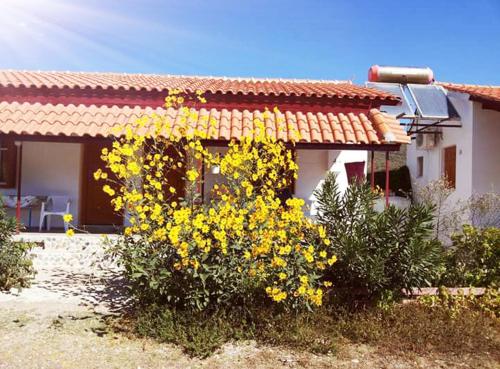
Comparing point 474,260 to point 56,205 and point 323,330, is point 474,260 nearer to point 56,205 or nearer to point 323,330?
point 323,330

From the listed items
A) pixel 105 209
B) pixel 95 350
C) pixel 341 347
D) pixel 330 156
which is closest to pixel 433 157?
pixel 330 156

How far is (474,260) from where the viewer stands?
5898 mm

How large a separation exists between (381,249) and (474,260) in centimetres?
196

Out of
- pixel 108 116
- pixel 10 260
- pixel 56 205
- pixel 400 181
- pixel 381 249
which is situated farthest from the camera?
pixel 400 181

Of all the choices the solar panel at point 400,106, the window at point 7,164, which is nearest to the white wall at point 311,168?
the solar panel at point 400,106

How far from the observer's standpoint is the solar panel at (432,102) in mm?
11805

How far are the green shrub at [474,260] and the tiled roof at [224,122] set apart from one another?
2.95m

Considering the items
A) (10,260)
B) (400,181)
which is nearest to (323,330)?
(10,260)

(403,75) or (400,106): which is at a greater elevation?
(403,75)

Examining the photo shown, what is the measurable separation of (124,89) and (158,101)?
2.69 ft

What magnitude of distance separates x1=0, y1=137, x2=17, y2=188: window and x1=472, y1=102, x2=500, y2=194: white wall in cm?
1150

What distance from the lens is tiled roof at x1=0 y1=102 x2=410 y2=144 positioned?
8.67 metres

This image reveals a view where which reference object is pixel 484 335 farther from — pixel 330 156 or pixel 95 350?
pixel 330 156

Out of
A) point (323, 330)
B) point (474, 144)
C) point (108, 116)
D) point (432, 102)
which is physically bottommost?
point (323, 330)
